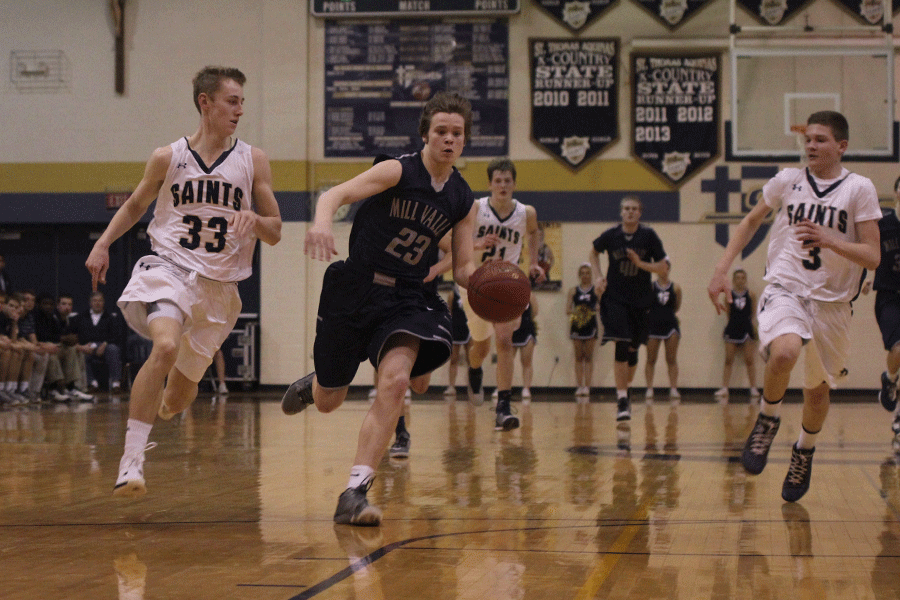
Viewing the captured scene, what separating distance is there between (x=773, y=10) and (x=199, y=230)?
12.8 m

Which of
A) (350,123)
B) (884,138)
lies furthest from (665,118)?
(350,123)

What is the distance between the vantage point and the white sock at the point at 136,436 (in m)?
4.13

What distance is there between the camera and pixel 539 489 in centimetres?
489

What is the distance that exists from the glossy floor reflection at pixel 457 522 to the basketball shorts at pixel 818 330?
0.61 meters

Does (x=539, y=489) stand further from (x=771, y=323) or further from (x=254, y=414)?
(x=254, y=414)

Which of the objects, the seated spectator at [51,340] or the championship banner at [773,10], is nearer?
the seated spectator at [51,340]

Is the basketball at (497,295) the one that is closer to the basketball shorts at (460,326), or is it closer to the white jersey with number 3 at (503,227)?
the white jersey with number 3 at (503,227)

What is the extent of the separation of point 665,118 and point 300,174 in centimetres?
577

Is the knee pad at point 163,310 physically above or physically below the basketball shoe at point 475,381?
above

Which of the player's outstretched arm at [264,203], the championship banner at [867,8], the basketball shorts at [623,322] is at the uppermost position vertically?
the championship banner at [867,8]

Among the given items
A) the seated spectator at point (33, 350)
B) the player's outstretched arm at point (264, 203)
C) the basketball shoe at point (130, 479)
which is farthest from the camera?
the seated spectator at point (33, 350)

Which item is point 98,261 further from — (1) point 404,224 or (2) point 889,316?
(2) point 889,316

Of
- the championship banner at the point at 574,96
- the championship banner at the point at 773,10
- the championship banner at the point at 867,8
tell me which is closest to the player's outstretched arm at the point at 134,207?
the championship banner at the point at 574,96

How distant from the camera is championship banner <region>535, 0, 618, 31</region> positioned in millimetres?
15422
